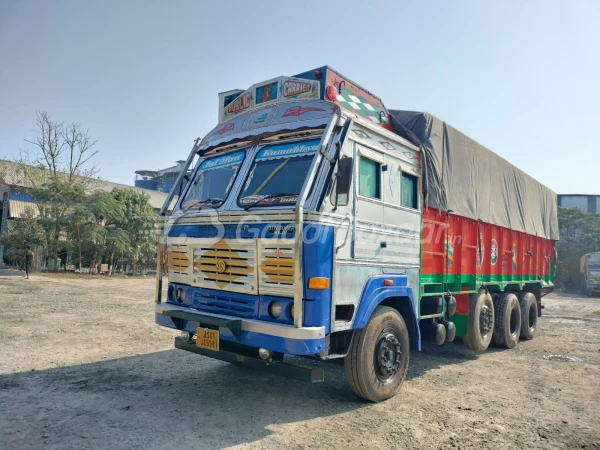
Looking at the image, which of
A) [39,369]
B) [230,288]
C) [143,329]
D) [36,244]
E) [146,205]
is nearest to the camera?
[230,288]

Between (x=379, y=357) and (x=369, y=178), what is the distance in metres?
2.03

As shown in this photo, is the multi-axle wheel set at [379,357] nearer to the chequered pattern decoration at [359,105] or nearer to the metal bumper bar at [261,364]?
the metal bumper bar at [261,364]

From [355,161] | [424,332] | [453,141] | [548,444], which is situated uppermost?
[453,141]

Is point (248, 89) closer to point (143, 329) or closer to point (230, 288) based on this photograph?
point (230, 288)

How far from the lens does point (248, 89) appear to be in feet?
18.4

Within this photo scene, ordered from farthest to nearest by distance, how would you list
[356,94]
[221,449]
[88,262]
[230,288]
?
[88,262], [356,94], [230,288], [221,449]

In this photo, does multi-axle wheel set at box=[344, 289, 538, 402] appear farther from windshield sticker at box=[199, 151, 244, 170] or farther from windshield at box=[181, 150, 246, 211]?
windshield sticker at box=[199, 151, 244, 170]

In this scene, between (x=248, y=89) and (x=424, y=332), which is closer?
(x=248, y=89)

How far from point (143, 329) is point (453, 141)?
23.0 ft

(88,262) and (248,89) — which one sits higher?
(248,89)

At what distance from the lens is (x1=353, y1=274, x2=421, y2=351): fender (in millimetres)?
4633

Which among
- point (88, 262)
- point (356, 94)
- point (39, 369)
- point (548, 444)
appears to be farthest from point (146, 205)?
point (548, 444)

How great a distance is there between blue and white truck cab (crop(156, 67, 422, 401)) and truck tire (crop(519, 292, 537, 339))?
511 cm

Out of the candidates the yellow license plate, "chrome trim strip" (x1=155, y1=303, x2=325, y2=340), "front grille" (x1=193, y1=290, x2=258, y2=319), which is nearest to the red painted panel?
"chrome trim strip" (x1=155, y1=303, x2=325, y2=340)
